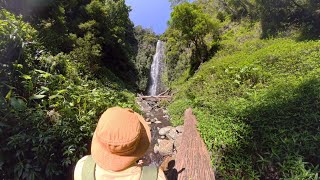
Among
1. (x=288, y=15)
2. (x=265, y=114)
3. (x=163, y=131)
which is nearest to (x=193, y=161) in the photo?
(x=265, y=114)

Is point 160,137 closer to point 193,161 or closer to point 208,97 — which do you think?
point 208,97

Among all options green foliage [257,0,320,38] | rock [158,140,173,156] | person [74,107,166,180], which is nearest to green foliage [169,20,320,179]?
rock [158,140,173,156]

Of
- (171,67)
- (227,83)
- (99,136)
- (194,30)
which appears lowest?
(99,136)

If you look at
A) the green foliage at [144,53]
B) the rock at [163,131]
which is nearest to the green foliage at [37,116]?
the rock at [163,131]

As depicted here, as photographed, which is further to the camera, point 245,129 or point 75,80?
point 75,80

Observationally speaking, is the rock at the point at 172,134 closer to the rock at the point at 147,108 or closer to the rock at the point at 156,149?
the rock at the point at 156,149

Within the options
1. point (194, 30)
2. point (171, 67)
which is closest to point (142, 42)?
point (171, 67)

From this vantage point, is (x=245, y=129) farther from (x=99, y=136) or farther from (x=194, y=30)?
(x=194, y=30)

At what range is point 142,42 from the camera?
24031mm

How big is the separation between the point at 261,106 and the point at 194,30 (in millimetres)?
9591

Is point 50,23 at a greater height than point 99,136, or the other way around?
point 50,23

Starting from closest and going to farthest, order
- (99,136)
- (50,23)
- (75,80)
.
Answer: (99,136) < (75,80) < (50,23)

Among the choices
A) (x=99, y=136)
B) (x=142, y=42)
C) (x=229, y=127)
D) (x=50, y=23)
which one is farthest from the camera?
(x=142, y=42)

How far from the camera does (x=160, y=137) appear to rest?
790 cm
